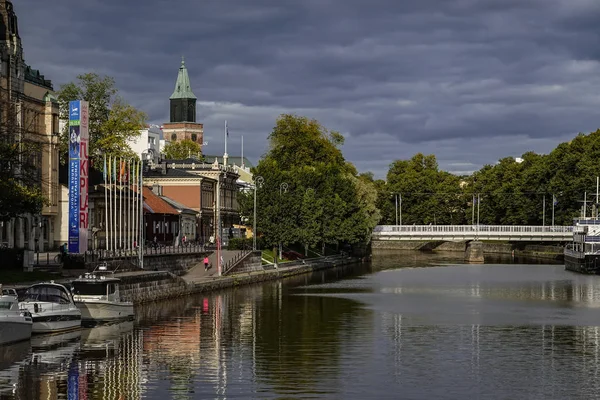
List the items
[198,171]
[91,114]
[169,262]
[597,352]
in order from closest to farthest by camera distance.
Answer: [597,352], [169,262], [91,114], [198,171]

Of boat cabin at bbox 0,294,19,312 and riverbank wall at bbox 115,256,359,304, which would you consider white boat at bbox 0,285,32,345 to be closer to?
boat cabin at bbox 0,294,19,312

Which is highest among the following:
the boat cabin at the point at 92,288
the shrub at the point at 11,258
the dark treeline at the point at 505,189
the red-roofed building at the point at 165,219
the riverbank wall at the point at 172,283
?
the dark treeline at the point at 505,189

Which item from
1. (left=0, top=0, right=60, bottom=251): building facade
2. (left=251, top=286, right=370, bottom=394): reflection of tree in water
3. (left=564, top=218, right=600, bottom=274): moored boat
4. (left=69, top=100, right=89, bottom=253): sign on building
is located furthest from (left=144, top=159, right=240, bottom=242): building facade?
(left=69, top=100, right=89, bottom=253): sign on building

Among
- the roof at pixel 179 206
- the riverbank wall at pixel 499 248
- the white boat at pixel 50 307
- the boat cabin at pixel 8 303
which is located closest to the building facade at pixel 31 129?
the roof at pixel 179 206

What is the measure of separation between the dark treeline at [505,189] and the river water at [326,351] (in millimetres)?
68816

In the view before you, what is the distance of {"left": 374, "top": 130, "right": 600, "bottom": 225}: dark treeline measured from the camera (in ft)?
480

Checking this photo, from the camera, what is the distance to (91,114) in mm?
111938

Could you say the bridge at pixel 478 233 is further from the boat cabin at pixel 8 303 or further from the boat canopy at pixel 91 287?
the boat cabin at pixel 8 303

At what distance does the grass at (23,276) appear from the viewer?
191 feet

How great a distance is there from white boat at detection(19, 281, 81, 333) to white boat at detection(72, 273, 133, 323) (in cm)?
291

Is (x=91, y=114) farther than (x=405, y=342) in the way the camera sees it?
Yes

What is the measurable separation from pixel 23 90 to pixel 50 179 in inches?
333

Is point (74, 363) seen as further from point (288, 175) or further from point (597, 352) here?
point (288, 175)

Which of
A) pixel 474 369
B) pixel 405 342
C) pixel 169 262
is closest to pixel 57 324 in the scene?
pixel 405 342
